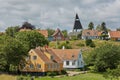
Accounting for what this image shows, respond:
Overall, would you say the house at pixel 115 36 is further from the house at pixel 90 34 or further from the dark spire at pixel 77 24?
the dark spire at pixel 77 24

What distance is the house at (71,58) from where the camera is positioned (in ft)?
299

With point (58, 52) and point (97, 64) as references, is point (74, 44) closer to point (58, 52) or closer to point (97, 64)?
point (58, 52)

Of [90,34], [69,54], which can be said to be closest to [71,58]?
[69,54]

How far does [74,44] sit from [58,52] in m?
28.6

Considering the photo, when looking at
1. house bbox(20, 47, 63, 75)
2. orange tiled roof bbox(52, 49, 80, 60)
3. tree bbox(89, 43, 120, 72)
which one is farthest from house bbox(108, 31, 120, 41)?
house bbox(20, 47, 63, 75)

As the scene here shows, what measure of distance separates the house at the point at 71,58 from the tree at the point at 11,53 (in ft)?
64.4

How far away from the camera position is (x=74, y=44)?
121312 mm

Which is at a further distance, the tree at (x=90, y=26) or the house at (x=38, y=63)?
the tree at (x=90, y=26)

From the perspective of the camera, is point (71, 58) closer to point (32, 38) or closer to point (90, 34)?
point (32, 38)

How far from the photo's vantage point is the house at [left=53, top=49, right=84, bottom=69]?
299 ft

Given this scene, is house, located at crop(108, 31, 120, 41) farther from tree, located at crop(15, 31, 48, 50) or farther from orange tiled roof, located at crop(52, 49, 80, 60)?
orange tiled roof, located at crop(52, 49, 80, 60)

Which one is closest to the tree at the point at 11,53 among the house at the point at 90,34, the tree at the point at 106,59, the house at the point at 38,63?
the house at the point at 38,63

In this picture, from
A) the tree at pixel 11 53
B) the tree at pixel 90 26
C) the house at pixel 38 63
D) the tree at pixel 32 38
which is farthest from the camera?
the tree at pixel 90 26

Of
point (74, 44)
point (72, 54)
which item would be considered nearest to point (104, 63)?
point (72, 54)
